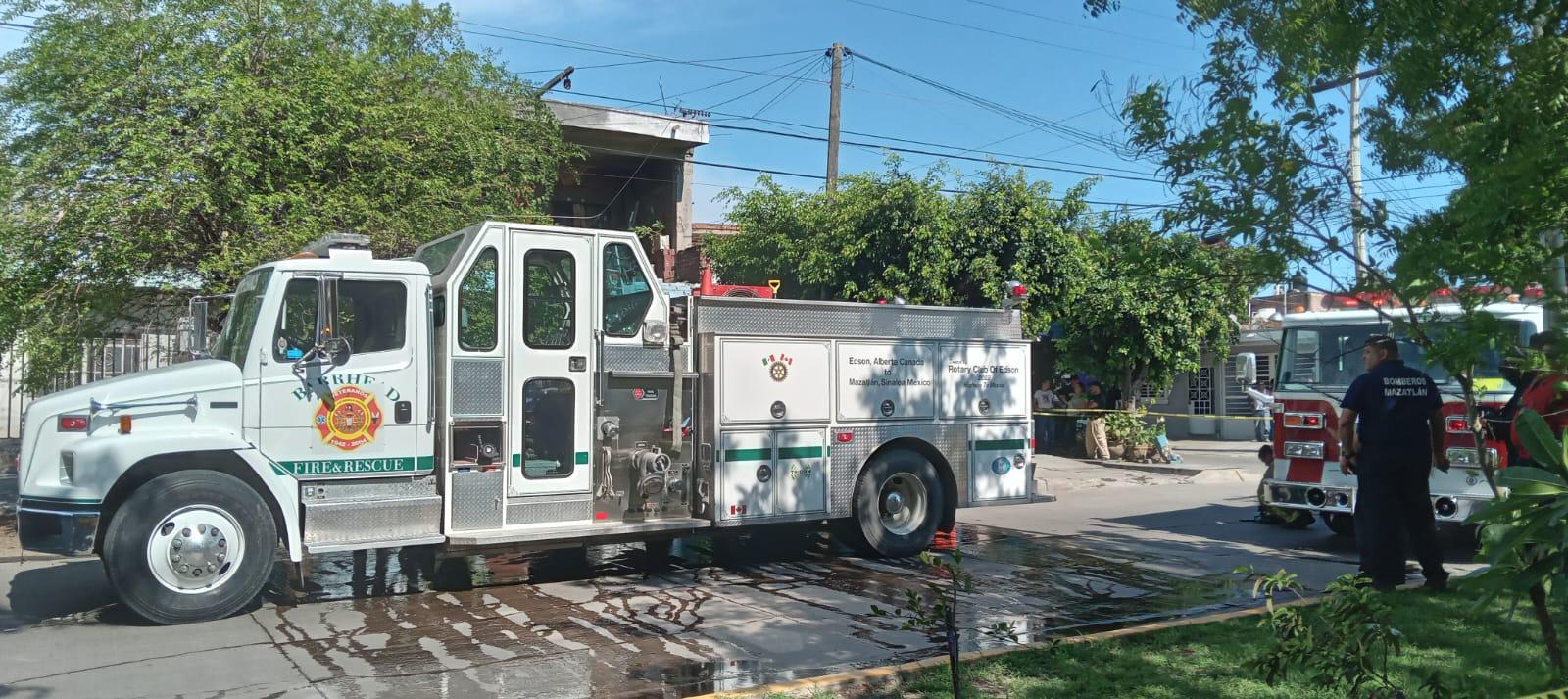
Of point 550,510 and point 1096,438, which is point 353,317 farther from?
point 1096,438

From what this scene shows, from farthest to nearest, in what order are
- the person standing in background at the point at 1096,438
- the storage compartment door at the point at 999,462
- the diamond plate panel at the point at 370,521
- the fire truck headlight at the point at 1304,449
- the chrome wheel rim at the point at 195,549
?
the person standing in background at the point at 1096,438
the fire truck headlight at the point at 1304,449
the storage compartment door at the point at 999,462
the diamond plate panel at the point at 370,521
the chrome wheel rim at the point at 195,549

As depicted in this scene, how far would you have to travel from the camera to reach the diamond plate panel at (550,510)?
27.3ft

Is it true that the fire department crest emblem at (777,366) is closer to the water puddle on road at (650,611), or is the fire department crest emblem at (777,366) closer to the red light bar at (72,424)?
the water puddle on road at (650,611)

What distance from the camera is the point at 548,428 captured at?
852 cm

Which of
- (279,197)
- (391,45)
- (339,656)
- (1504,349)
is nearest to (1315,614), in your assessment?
(1504,349)

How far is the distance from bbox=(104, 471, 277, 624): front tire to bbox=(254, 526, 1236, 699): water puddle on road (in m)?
0.46

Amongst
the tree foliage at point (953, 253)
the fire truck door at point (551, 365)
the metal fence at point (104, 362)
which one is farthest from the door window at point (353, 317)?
the tree foliage at point (953, 253)

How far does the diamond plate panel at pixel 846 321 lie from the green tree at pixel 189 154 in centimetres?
383

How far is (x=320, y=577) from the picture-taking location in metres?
9.28

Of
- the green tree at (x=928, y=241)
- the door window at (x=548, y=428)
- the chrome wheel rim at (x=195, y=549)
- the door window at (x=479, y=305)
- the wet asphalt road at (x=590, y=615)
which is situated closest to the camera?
the wet asphalt road at (x=590, y=615)

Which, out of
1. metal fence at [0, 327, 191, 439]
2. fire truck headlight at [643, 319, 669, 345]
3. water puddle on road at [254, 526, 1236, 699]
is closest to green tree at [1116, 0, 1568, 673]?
Answer: water puddle on road at [254, 526, 1236, 699]

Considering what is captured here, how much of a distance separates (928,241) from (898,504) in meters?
8.24

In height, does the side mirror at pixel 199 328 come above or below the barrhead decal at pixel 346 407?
above

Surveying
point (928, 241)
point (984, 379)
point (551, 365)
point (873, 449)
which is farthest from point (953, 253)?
point (551, 365)
